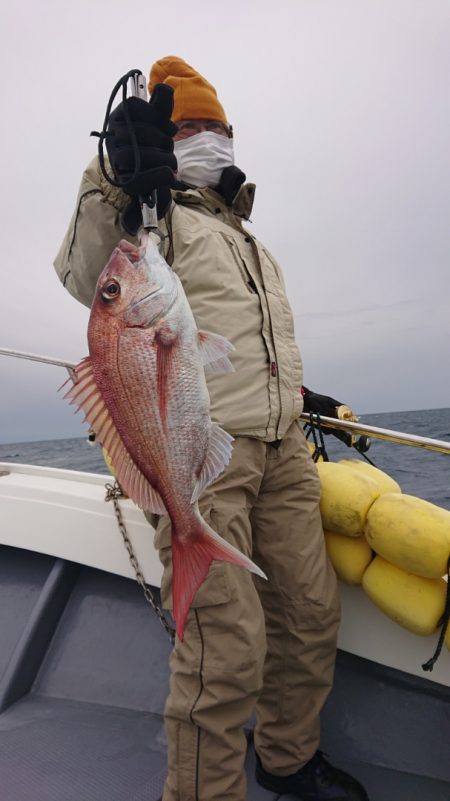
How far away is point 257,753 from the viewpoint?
201 centimetres

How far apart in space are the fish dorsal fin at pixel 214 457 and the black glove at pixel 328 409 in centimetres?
128

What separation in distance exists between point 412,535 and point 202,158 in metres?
1.93

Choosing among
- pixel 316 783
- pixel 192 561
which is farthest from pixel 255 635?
pixel 316 783

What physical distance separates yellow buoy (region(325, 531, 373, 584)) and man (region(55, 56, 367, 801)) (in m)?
0.07

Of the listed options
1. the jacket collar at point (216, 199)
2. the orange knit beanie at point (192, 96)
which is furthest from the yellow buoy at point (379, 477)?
the orange knit beanie at point (192, 96)

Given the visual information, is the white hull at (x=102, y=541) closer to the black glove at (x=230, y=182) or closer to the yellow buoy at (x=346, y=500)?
the yellow buoy at (x=346, y=500)

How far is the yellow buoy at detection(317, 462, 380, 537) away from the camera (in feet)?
6.70

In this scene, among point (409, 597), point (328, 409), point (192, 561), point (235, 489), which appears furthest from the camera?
point (328, 409)

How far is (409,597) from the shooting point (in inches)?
74.9

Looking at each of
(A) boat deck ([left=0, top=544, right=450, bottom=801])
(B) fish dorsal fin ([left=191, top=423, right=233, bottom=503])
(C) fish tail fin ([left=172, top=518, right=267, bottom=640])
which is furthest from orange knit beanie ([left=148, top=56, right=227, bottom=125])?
(A) boat deck ([left=0, top=544, right=450, bottom=801])

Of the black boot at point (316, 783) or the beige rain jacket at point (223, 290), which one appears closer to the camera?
the beige rain jacket at point (223, 290)

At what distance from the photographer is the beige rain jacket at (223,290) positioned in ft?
5.68

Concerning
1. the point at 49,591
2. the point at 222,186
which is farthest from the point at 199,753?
the point at 222,186

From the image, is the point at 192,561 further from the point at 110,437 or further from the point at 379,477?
the point at 379,477
